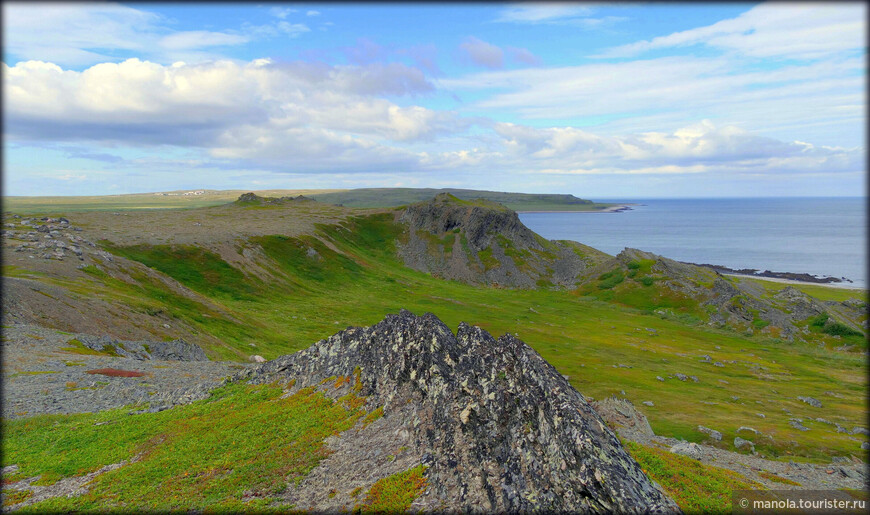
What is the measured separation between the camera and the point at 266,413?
98.7 ft

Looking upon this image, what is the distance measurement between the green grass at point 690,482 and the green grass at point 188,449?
18.9m

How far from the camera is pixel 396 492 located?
19.9m

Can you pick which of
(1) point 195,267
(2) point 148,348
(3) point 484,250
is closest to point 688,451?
(2) point 148,348

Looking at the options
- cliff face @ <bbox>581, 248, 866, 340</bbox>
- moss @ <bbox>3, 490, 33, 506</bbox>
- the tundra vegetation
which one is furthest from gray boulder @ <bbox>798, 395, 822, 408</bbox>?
moss @ <bbox>3, 490, 33, 506</bbox>

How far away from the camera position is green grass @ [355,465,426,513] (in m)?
18.9

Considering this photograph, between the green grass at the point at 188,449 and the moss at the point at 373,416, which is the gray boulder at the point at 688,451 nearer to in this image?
the moss at the point at 373,416

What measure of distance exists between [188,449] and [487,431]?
61.9 feet

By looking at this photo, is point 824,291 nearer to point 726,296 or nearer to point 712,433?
point 726,296

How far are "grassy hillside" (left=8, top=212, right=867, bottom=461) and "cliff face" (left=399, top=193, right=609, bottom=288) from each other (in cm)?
1140

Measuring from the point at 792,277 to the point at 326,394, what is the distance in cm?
24166

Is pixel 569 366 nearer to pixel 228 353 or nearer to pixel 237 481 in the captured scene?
pixel 228 353

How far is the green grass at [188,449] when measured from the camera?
67.9 ft

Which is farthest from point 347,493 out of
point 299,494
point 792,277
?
point 792,277

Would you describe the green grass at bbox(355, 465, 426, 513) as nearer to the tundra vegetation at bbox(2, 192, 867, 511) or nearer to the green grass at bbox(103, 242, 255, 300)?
the tundra vegetation at bbox(2, 192, 867, 511)
